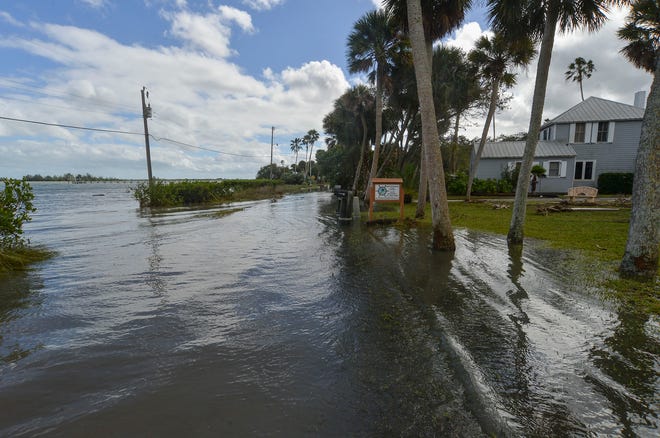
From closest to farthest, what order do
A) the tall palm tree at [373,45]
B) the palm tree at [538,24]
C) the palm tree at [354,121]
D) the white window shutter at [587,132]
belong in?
the palm tree at [538,24] → the tall palm tree at [373,45] → the white window shutter at [587,132] → the palm tree at [354,121]

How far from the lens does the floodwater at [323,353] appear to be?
2393 mm

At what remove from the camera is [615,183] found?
24.5 meters

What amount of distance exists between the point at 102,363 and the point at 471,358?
357 cm

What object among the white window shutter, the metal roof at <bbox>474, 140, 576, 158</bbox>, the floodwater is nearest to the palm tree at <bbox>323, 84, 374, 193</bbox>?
the metal roof at <bbox>474, 140, 576, 158</bbox>

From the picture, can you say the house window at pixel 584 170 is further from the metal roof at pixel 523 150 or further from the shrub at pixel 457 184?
the shrub at pixel 457 184

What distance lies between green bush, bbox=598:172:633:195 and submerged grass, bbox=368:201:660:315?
12.8m

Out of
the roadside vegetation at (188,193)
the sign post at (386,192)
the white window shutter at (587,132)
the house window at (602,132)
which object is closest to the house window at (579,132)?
the white window shutter at (587,132)

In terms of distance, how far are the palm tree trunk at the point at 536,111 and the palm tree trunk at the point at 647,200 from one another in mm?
2410

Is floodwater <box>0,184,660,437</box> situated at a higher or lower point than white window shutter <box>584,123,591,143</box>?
lower

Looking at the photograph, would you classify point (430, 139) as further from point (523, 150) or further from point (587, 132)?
point (587, 132)

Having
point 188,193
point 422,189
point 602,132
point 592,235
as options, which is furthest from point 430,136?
point 602,132

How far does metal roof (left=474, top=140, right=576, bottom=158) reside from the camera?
81.4 feet

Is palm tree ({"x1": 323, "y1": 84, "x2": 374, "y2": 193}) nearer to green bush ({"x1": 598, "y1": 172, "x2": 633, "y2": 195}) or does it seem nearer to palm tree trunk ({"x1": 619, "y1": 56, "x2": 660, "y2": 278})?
green bush ({"x1": 598, "y1": 172, "x2": 633, "y2": 195})

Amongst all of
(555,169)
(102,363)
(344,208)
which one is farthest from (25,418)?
(555,169)
